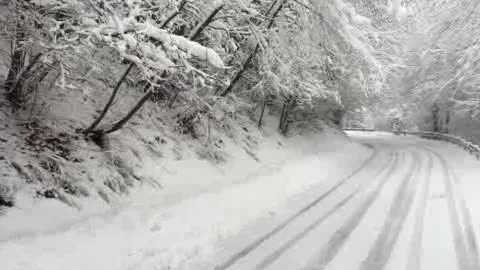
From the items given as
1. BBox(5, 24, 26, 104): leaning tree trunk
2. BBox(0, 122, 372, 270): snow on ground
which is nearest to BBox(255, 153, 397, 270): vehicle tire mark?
BBox(0, 122, 372, 270): snow on ground

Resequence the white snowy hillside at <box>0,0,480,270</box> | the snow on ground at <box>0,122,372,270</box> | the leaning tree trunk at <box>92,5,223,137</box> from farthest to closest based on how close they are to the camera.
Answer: the leaning tree trunk at <box>92,5,223,137</box> → the white snowy hillside at <box>0,0,480,270</box> → the snow on ground at <box>0,122,372,270</box>

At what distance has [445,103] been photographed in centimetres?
2916

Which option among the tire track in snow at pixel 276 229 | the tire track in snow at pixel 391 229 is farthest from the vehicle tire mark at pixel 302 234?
the tire track in snow at pixel 391 229

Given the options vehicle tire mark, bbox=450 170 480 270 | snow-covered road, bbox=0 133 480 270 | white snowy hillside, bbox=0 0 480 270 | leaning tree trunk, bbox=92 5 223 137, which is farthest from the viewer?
leaning tree trunk, bbox=92 5 223 137

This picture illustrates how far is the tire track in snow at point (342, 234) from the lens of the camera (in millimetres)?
5367

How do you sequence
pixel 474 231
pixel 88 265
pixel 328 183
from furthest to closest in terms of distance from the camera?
1. pixel 328 183
2. pixel 474 231
3. pixel 88 265

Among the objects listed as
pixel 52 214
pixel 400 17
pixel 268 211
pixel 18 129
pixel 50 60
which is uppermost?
pixel 400 17

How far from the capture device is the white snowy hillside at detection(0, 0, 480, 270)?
5102 mm

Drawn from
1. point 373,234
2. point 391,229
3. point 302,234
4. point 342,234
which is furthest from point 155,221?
point 391,229

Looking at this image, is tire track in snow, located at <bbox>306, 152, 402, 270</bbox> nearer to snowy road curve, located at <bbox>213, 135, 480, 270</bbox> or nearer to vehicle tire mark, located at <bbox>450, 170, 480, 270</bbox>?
snowy road curve, located at <bbox>213, 135, 480, 270</bbox>

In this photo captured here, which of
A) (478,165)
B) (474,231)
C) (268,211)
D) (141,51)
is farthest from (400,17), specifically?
(478,165)

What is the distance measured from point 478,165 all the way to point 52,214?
56.2 feet

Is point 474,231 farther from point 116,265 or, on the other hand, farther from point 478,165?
point 478,165

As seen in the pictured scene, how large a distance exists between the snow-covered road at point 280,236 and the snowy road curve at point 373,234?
2 cm
